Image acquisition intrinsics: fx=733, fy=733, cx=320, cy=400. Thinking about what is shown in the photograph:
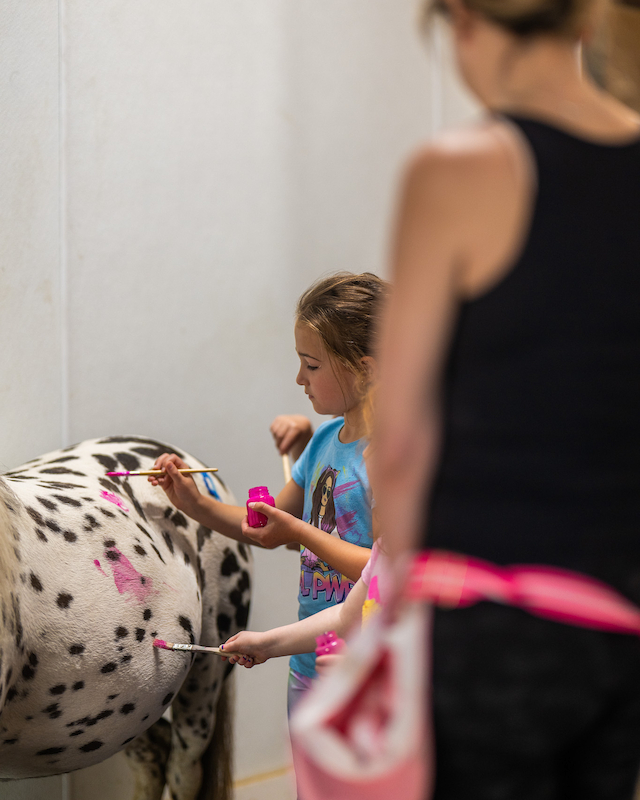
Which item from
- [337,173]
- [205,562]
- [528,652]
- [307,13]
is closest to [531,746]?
[528,652]

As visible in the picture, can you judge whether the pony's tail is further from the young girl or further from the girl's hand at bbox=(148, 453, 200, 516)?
the girl's hand at bbox=(148, 453, 200, 516)

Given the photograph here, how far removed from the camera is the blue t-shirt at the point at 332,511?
1.07 m

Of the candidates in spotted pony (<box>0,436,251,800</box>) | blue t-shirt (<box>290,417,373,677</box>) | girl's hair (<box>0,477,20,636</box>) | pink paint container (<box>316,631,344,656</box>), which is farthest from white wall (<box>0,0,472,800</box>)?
pink paint container (<box>316,631,344,656</box>)

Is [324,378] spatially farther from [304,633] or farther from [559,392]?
[559,392]

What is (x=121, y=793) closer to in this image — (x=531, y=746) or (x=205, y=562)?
(x=205, y=562)

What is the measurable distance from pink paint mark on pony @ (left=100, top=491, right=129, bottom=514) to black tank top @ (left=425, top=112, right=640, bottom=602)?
0.89 meters

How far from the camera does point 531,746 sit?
41 cm

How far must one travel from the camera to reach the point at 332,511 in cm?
111

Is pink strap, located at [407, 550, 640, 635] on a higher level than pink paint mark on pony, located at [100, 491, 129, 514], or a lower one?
higher

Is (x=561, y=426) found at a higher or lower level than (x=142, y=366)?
higher

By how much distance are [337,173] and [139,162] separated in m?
0.57

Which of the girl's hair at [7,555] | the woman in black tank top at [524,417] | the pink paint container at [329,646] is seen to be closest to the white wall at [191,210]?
the girl's hair at [7,555]

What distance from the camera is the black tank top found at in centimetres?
42

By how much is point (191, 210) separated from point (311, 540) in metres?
1.04
